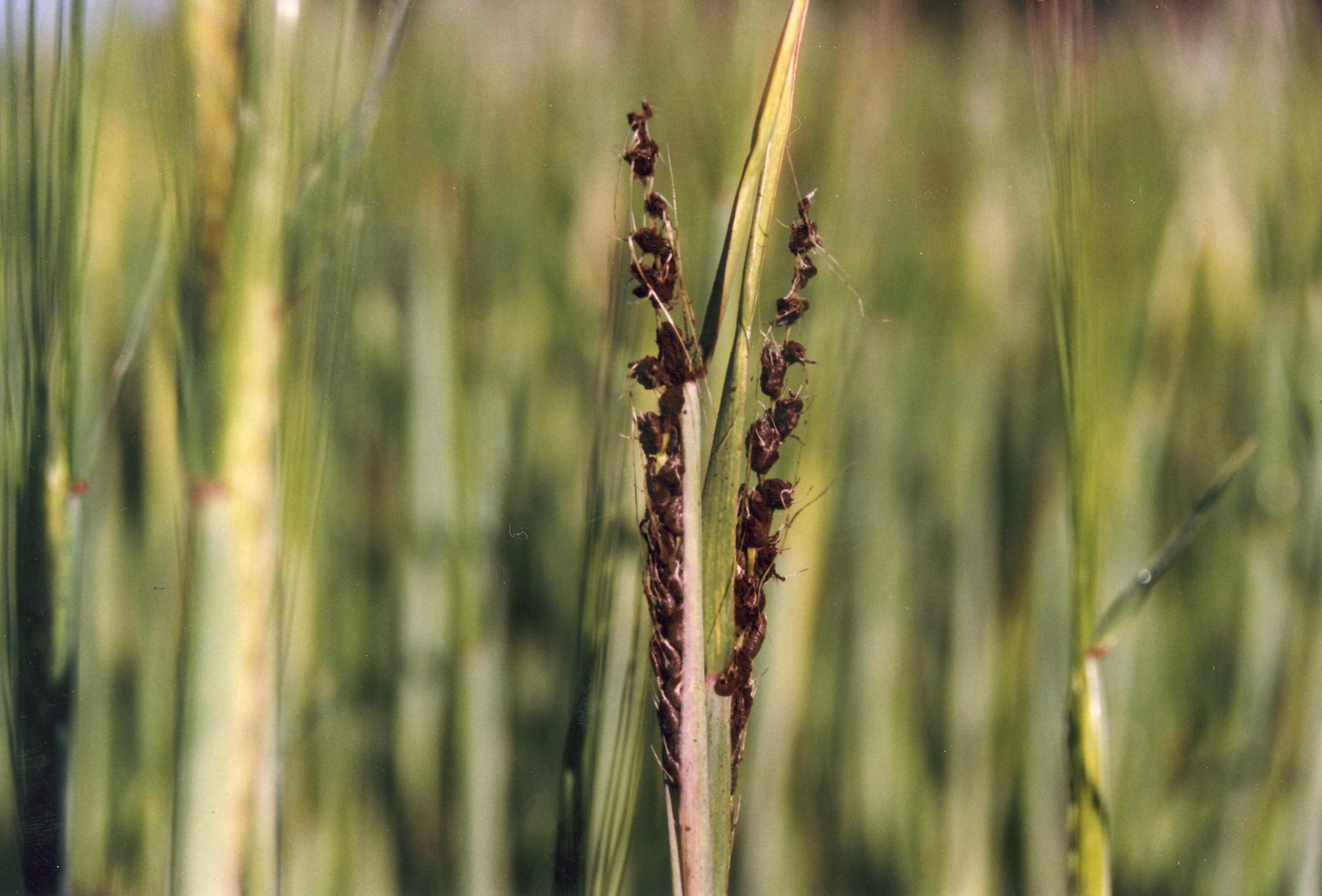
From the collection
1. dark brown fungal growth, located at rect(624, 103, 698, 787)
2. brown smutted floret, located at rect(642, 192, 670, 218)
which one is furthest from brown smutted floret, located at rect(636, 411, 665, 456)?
brown smutted floret, located at rect(642, 192, 670, 218)

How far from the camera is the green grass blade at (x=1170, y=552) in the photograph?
511 millimetres

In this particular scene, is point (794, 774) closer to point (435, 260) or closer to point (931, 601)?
point (931, 601)

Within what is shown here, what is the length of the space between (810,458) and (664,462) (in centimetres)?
20

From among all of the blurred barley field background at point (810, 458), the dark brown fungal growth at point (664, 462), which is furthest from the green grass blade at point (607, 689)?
the dark brown fungal growth at point (664, 462)

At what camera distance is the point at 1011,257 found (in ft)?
1.90

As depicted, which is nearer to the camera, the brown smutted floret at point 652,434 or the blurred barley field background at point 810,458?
the brown smutted floret at point 652,434

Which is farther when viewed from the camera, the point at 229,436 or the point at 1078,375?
the point at 1078,375

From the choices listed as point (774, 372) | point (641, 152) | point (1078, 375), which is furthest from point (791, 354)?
point (1078, 375)

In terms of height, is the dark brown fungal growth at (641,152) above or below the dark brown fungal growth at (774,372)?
above

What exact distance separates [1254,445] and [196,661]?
748 millimetres

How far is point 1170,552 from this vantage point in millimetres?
559

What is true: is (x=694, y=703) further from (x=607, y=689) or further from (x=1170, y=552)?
(x=1170, y=552)

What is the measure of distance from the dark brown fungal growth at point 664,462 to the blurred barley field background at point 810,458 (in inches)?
6.1

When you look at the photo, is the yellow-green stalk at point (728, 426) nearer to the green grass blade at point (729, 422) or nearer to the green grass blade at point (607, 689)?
the green grass blade at point (729, 422)
